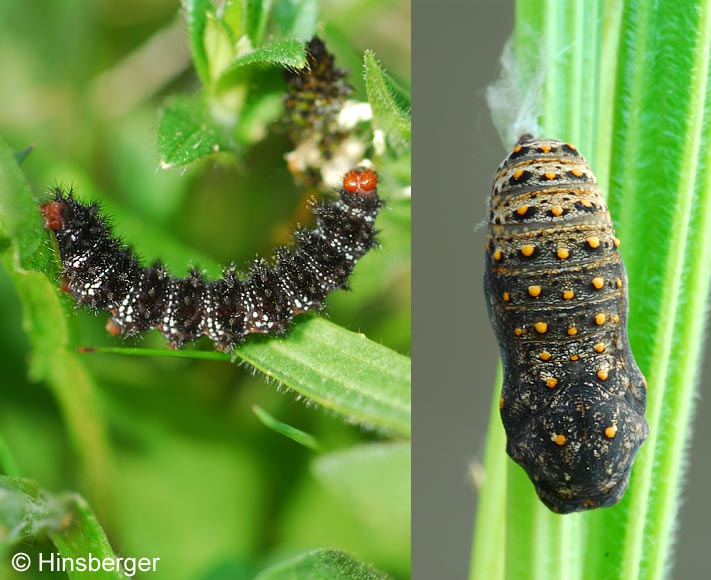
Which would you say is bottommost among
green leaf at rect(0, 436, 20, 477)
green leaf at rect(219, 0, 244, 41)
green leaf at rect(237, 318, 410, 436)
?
green leaf at rect(0, 436, 20, 477)

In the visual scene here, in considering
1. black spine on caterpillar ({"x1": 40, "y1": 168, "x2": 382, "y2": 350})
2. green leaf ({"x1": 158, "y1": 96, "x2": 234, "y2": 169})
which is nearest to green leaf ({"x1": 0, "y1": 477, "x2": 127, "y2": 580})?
black spine on caterpillar ({"x1": 40, "y1": 168, "x2": 382, "y2": 350})

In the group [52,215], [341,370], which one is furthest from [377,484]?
[52,215]

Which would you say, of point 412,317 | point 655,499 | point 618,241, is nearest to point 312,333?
point 412,317

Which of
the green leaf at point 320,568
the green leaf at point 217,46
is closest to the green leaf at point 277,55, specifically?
the green leaf at point 217,46

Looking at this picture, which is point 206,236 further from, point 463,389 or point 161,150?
point 463,389

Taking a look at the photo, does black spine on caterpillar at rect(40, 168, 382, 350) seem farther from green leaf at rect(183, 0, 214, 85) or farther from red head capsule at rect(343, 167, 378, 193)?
green leaf at rect(183, 0, 214, 85)

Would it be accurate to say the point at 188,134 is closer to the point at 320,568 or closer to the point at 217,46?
the point at 217,46
